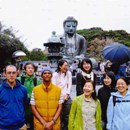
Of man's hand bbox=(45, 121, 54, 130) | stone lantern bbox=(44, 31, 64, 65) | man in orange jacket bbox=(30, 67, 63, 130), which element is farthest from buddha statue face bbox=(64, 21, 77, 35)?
man's hand bbox=(45, 121, 54, 130)

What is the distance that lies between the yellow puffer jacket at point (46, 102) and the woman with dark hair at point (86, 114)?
284 millimetres

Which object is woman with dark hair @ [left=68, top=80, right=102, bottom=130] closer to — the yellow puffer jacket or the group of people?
the group of people

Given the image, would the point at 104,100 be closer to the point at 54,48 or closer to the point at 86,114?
the point at 86,114

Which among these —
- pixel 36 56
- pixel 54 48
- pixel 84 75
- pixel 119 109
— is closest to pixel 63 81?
pixel 84 75

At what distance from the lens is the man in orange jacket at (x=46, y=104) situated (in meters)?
4.48

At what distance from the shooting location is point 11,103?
4.18 m

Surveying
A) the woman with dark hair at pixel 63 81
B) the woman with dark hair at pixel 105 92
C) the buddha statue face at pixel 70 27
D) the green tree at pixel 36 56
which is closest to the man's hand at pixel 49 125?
the woman with dark hair at pixel 63 81

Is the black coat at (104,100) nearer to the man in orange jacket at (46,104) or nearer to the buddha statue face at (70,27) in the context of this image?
the man in orange jacket at (46,104)

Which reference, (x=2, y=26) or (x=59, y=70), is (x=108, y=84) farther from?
(x=2, y=26)

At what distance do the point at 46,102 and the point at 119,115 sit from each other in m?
0.94

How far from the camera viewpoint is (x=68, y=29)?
1870 centimetres

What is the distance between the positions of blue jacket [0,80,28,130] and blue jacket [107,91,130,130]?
1.08 m

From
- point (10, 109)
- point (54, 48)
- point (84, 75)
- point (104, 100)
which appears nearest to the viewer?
point (10, 109)

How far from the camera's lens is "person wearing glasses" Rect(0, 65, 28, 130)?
4172 mm
